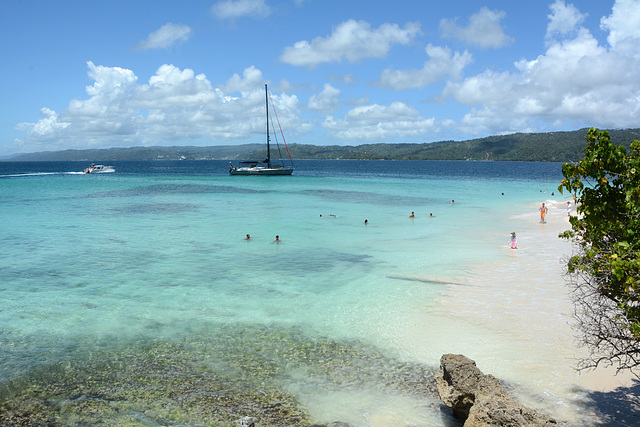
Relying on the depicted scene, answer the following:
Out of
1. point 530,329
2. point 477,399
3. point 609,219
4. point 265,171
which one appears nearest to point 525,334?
point 530,329

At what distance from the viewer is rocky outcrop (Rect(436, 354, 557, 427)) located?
7.18 metres

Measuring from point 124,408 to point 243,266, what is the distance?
1259cm

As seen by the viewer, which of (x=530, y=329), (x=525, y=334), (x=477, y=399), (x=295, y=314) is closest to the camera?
(x=477, y=399)

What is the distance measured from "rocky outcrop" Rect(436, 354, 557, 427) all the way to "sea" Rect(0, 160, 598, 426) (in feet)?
2.01

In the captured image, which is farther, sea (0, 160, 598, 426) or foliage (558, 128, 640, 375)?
sea (0, 160, 598, 426)

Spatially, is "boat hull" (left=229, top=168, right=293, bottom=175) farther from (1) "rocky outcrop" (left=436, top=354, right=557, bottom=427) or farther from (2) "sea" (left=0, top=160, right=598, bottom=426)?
(1) "rocky outcrop" (left=436, top=354, right=557, bottom=427)

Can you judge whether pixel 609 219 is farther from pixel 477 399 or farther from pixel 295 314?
pixel 295 314

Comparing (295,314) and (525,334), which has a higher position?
(295,314)

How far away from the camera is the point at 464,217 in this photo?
39500 millimetres

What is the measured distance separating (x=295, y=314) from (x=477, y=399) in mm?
8173

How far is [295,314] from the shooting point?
595 inches

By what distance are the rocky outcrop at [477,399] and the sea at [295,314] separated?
61cm

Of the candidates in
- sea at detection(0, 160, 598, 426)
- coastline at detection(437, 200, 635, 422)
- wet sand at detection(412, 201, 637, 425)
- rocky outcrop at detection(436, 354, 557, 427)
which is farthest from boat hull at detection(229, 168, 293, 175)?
rocky outcrop at detection(436, 354, 557, 427)

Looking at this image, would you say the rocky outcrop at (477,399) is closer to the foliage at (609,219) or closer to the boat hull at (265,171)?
the foliage at (609,219)
